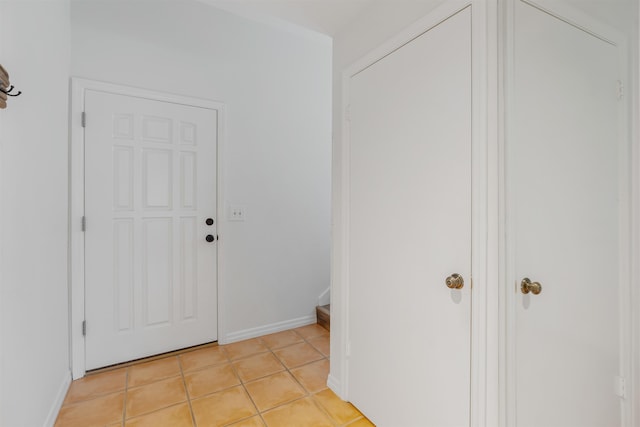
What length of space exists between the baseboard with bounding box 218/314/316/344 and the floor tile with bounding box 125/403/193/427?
80 centimetres

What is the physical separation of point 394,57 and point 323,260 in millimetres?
2009

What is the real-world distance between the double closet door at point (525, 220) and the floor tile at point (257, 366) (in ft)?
3.35

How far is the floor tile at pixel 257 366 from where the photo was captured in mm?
2034

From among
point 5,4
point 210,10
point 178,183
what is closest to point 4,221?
point 5,4

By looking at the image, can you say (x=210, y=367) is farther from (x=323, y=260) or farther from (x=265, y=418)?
(x=323, y=260)

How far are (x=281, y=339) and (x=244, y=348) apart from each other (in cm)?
32

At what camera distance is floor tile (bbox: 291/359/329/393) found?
191 cm

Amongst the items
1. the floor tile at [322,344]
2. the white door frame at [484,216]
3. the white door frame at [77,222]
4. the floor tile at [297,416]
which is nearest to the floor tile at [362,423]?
the floor tile at [297,416]

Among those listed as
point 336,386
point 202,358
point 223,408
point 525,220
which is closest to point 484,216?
point 525,220

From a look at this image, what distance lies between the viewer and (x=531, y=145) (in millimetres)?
1040

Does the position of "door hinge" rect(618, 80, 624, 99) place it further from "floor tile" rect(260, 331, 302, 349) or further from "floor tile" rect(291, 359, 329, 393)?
"floor tile" rect(260, 331, 302, 349)

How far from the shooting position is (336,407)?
5.60 ft

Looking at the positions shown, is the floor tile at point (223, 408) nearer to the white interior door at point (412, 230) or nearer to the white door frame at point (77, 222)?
the white interior door at point (412, 230)

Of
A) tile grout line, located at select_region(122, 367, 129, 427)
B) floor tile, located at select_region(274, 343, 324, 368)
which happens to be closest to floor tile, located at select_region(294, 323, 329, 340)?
floor tile, located at select_region(274, 343, 324, 368)
